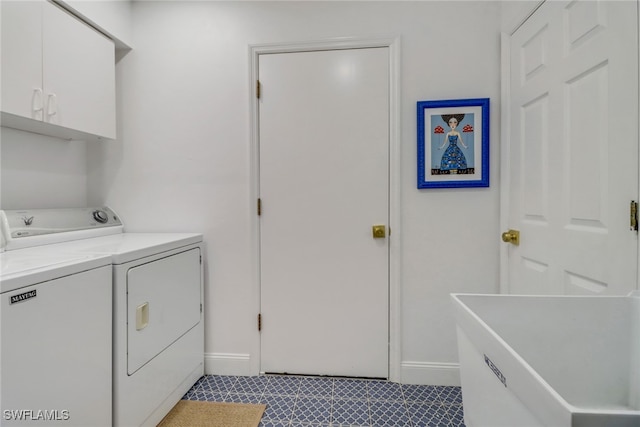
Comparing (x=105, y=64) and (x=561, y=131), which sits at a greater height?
(x=105, y=64)

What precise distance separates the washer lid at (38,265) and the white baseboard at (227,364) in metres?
1.07

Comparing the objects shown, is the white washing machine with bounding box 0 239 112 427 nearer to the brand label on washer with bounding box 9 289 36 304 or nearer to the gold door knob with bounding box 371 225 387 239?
the brand label on washer with bounding box 9 289 36 304

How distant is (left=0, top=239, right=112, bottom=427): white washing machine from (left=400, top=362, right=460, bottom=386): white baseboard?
1.54 meters

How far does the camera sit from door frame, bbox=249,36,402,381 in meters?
1.86

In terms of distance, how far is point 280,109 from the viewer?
1942 millimetres

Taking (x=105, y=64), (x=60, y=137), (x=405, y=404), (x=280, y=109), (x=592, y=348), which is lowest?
(x=405, y=404)

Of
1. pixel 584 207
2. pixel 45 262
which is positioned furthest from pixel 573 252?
pixel 45 262

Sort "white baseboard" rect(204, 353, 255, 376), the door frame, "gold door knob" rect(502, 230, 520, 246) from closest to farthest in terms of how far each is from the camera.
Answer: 1. "gold door knob" rect(502, 230, 520, 246)
2. the door frame
3. "white baseboard" rect(204, 353, 255, 376)

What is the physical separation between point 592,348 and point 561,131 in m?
0.90

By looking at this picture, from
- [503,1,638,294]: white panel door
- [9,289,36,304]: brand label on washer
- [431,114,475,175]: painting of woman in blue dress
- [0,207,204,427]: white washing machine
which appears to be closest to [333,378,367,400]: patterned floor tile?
[0,207,204,427]: white washing machine

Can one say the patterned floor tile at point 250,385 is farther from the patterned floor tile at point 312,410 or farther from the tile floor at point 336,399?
the patterned floor tile at point 312,410

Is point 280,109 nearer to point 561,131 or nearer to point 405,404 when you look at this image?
point 561,131

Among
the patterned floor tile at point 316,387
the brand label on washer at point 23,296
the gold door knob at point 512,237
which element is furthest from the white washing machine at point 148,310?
the gold door knob at point 512,237

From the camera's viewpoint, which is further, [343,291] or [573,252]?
[343,291]
